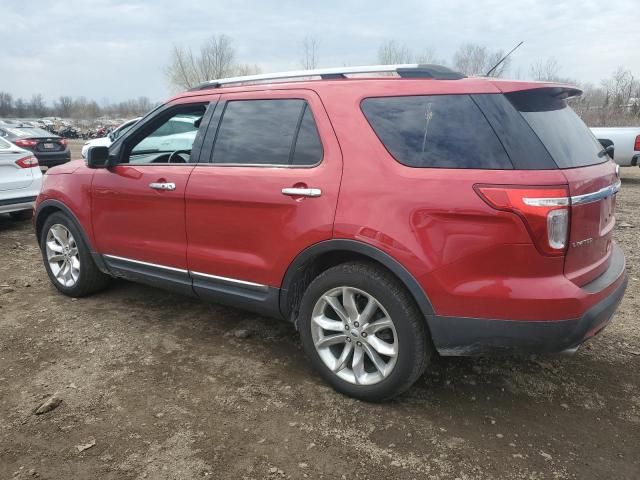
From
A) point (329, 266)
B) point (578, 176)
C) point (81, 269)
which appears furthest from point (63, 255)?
point (578, 176)

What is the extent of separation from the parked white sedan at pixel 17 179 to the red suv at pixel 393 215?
452 cm

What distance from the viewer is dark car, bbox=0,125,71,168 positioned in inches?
578

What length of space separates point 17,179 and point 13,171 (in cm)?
12

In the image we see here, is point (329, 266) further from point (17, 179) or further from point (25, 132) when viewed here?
point (25, 132)

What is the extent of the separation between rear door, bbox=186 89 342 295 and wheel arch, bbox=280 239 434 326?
6 cm

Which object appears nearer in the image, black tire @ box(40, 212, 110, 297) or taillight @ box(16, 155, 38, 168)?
black tire @ box(40, 212, 110, 297)

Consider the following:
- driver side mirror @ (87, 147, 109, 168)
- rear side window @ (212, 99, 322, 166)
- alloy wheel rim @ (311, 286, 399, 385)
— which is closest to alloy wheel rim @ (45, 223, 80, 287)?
driver side mirror @ (87, 147, 109, 168)

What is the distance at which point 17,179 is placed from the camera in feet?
24.0

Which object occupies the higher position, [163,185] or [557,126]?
[557,126]

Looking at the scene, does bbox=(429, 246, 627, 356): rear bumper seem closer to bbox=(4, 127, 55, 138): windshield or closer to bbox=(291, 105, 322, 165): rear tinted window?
bbox=(291, 105, 322, 165): rear tinted window

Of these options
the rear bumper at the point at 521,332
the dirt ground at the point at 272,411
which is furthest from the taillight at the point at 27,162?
the rear bumper at the point at 521,332

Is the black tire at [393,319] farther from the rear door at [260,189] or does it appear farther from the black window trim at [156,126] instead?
the black window trim at [156,126]

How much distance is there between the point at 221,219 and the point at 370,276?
1.13 metres

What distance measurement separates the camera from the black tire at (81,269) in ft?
14.7
